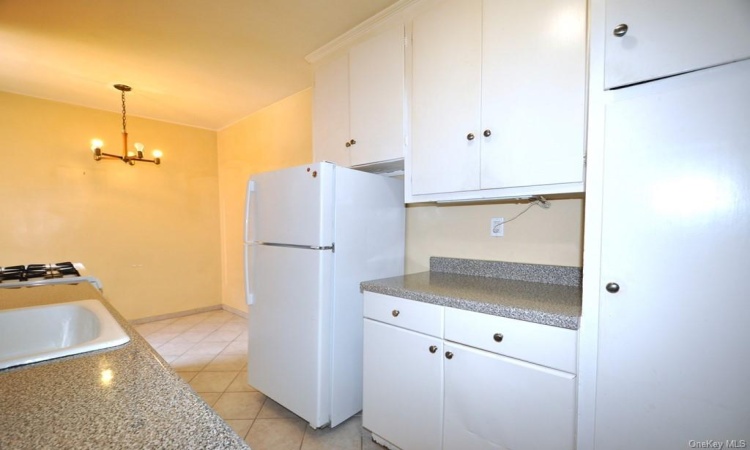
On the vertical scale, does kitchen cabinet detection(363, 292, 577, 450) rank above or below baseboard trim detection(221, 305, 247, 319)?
above

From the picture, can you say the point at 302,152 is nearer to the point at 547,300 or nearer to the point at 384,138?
the point at 384,138

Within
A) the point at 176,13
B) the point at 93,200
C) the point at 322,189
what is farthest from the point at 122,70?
the point at 322,189

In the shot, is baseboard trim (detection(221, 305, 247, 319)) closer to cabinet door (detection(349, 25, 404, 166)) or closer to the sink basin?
cabinet door (detection(349, 25, 404, 166))

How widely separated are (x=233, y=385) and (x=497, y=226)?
215cm

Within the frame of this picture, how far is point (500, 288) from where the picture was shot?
1.52 metres

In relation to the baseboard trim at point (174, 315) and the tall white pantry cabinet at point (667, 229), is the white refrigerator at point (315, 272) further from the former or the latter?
the baseboard trim at point (174, 315)

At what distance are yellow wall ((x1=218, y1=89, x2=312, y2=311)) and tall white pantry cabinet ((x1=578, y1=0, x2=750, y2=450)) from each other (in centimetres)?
241

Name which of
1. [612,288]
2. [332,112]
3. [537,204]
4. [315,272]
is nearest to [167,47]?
[332,112]

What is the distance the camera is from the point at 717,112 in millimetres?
869

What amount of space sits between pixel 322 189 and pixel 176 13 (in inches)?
53.0

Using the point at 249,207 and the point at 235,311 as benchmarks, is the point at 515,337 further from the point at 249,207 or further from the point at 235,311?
the point at 235,311

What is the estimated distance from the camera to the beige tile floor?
174 centimetres

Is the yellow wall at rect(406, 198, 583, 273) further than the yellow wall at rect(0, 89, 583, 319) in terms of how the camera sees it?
No

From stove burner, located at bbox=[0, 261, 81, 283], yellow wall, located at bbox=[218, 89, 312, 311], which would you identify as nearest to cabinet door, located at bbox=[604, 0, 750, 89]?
yellow wall, located at bbox=[218, 89, 312, 311]
